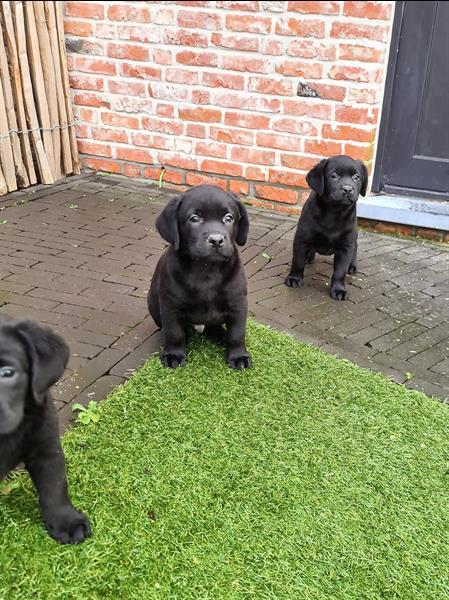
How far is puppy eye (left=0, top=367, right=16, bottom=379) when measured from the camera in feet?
6.40

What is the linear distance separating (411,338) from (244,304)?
4.41 feet

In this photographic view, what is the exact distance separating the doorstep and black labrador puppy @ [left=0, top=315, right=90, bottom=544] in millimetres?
4501

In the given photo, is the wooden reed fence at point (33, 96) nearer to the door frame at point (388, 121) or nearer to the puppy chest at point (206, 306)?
the door frame at point (388, 121)

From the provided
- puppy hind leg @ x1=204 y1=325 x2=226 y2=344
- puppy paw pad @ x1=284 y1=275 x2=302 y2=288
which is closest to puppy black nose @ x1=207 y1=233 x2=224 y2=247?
puppy hind leg @ x1=204 y1=325 x2=226 y2=344

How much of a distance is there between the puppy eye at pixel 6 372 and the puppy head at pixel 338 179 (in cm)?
300

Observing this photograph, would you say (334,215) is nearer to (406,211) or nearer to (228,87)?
(406,211)

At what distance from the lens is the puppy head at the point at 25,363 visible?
195cm

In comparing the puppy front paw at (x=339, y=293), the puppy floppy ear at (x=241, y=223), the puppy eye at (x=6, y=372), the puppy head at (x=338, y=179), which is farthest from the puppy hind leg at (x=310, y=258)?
the puppy eye at (x=6, y=372)

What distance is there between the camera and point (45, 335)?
2.04 metres

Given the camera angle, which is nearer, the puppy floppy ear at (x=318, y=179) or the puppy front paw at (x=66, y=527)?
the puppy front paw at (x=66, y=527)

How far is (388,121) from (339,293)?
2.43 m

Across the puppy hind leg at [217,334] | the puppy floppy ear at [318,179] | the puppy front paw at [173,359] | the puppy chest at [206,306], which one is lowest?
the puppy hind leg at [217,334]

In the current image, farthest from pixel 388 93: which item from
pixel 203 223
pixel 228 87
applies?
pixel 203 223

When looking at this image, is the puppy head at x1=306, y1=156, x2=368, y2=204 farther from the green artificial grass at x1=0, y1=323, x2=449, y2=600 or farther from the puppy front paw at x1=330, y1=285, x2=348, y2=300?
the green artificial grass at x1=0, y1=323, x2=449, y2=600
